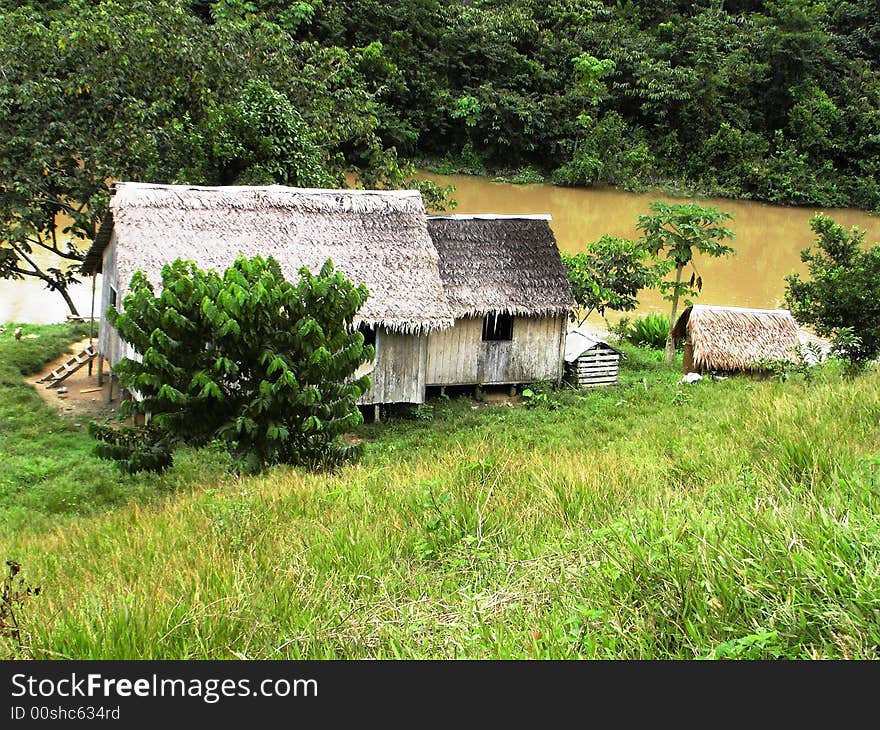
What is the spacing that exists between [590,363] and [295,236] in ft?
19.3

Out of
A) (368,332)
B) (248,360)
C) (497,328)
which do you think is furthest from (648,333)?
Result: (248,360)

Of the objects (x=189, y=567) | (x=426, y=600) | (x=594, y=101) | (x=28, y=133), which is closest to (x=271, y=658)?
(x=426, y=600)

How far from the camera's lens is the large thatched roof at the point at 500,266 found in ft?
49.5

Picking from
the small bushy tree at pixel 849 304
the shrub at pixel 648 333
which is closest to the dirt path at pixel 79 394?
the shrub at pixel 648 333

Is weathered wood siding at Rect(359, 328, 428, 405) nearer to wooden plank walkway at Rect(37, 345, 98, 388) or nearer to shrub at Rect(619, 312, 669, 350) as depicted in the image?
wooden plank walkway at Rect(37, 345, 98, 388)

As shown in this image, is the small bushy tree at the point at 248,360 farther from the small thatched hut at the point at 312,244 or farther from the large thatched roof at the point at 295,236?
the small thatched hut at the point at 312,244

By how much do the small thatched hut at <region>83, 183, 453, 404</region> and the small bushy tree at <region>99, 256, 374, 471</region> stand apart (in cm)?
405

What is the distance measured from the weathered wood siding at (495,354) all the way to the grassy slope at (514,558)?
795 cm

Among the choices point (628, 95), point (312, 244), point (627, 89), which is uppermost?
A: point (627, 89)

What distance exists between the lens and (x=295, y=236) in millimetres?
14125

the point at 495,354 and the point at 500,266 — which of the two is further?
the point at 495,354

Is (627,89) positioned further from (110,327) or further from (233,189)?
(110,327)

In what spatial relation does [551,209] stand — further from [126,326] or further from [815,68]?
[126,326]

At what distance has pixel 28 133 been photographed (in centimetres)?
1661
